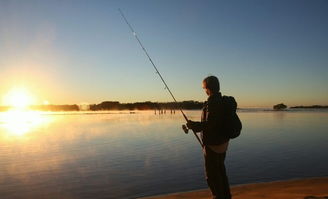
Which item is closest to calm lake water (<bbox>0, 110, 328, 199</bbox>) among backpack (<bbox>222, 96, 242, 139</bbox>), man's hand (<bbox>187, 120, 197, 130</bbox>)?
man's hand (<bbox>187, 120, 197, 130</bbox>)

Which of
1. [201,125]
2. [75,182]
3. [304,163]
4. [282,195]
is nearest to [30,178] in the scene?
[75,182]

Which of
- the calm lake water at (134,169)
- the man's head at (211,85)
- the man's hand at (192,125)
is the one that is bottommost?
the calm lake water at (134,169)

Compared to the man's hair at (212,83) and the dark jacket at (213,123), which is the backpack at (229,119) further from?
the man's hair at (212,83)

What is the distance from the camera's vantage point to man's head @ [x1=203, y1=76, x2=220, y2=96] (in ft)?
20.8

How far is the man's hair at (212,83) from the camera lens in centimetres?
635

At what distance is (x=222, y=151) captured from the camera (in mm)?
6340

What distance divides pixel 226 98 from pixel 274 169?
11618 millimetres

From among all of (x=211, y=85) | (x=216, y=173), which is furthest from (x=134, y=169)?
(x=211, y=85)

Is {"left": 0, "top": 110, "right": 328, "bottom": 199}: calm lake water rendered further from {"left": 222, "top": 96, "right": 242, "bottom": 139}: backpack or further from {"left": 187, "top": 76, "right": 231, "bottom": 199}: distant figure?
{"left": 222, "top": 96, "right": 242, "bottom": 139}: backpack

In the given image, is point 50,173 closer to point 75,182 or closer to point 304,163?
point 75,182

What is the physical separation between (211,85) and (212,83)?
0.13ft

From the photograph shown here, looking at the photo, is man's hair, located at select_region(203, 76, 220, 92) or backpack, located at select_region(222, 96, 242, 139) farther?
man's hair, located at select_region(203, 76, 220, 92)

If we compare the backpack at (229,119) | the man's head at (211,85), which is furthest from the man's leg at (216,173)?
the man's head at (211,85)

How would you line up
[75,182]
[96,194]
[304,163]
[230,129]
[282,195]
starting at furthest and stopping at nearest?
[304,163], [75,182], [96,194], [282,195], [230,129]
